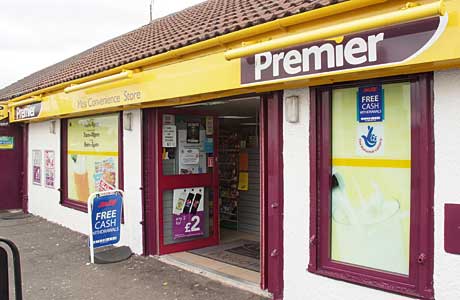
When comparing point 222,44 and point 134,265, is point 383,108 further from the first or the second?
point 134,265

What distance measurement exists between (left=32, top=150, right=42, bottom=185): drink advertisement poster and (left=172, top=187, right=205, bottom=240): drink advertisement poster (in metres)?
4.93

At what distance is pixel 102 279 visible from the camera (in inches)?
212

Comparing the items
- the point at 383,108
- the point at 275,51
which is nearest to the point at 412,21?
the point at 383,108

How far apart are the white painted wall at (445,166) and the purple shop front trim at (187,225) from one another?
4046mm

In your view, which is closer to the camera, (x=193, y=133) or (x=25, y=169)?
(x=193, y=133)

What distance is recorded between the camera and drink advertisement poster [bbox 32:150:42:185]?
9.95 metres

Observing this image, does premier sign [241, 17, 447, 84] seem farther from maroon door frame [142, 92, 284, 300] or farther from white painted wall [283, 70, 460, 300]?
maroon door frame [142, 92, 284, 300]

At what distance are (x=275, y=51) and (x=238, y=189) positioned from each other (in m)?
4.55

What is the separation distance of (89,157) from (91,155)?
10cm

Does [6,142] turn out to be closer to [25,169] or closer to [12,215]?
[25,169]

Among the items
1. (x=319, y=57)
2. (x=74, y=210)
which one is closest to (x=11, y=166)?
(x=74, y=210)

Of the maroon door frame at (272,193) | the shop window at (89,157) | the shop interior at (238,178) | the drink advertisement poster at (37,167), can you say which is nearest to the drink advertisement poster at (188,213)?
the shop interior at (238,178)

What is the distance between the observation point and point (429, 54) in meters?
3.02

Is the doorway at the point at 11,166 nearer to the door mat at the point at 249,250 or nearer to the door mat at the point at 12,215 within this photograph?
the door mat at the point at 12,215
